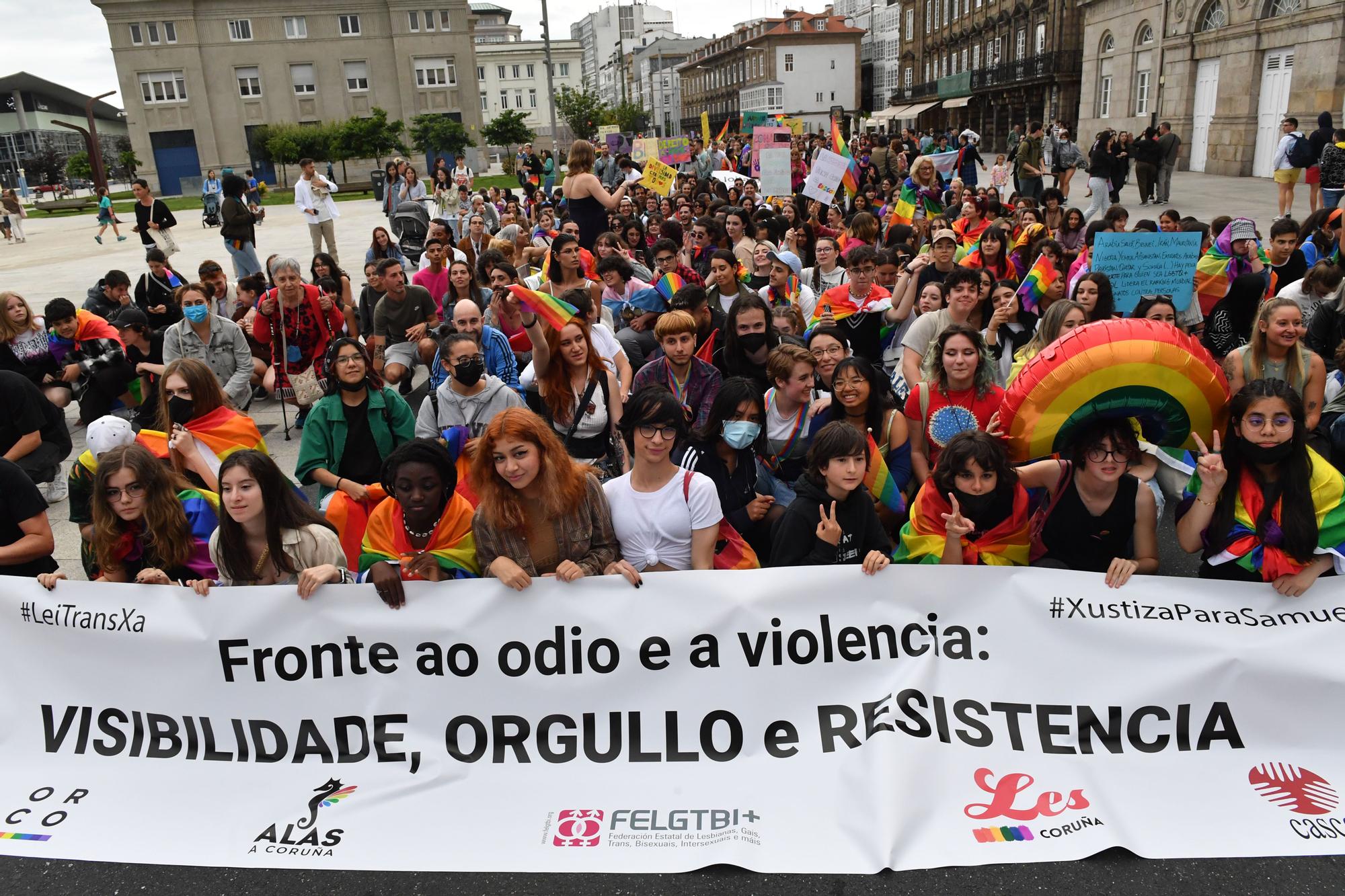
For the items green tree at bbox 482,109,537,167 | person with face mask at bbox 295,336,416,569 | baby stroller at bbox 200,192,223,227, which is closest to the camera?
person with face mask at bbox 295,336,416,569

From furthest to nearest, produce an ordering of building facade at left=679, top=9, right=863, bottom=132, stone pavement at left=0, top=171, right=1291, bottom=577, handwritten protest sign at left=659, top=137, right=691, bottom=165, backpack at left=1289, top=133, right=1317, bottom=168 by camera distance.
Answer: building facade at left=679, top=9, right=863, bottom=132 → handwritten protest sign at left=659, top=137, right=691, bottom=165 → backpack at left=1289, top=133, right=1317, bottom=168 → stone pavement at left=0, top=171, right=1291, bottom=577

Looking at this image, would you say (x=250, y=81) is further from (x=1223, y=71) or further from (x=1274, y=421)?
(x=1274, y=421)

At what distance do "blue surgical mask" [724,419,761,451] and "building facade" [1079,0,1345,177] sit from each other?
22507 mm

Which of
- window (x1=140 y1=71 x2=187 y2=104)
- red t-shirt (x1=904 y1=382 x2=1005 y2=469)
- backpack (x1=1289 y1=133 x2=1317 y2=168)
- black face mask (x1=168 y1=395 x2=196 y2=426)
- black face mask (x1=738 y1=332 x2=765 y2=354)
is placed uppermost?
window (x1=140 y1=71 x2=187 y2=104)

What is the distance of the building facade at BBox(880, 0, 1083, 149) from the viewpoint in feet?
148

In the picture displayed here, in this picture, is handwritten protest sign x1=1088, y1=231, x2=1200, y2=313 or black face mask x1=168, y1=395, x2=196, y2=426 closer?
black face mask x1=168, y1=395, x2=196, y2=426

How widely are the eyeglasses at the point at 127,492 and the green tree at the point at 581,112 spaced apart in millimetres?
54041

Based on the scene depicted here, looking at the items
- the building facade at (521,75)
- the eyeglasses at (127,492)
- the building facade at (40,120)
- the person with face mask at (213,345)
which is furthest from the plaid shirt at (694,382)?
the building facade at (521,75)

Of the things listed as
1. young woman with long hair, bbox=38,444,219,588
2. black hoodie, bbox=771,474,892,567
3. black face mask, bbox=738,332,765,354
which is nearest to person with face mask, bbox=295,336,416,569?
young woman with long hair, bbox=38,444,219,588

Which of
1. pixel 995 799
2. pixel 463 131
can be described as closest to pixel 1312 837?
pixel 995 799

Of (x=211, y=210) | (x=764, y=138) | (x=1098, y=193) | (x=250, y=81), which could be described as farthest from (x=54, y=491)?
(x=250, y=81)

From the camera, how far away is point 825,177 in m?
12.3

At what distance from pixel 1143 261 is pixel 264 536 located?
600cm

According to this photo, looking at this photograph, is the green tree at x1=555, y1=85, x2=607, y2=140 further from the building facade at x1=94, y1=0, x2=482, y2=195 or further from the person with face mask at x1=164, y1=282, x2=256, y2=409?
the person with face mask at x1=164, y1=282, x2=256, y2=409
